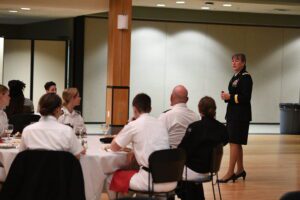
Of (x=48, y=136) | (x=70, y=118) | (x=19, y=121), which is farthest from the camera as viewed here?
(x=19, y=121)

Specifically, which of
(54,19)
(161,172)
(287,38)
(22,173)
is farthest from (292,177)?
(54,19)

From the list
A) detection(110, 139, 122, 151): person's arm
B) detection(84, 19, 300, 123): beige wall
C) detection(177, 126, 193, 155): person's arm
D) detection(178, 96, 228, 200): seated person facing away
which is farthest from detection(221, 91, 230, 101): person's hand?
detection(84, 19, 300, 123): beige wall

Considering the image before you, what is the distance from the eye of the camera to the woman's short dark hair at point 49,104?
4.73 m

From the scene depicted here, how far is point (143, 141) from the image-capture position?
5090 mm

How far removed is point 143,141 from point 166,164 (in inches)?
11.3

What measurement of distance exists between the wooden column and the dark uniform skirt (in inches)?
153

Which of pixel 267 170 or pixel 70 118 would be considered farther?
pixel 267 170

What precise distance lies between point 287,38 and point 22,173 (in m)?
13.0

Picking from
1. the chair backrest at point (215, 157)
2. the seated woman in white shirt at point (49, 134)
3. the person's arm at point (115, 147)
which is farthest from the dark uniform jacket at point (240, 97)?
the seated woman in white shirt at point (49, 134)

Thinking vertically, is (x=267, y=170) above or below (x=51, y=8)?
below

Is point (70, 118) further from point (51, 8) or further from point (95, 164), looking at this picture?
point (51, 8)

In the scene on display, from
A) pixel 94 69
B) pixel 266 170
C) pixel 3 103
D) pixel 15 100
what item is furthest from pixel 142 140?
pixel 94 69

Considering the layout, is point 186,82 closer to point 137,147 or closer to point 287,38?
point 287,38

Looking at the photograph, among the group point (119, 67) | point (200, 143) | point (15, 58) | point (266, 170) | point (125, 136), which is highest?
point (15, 58)
